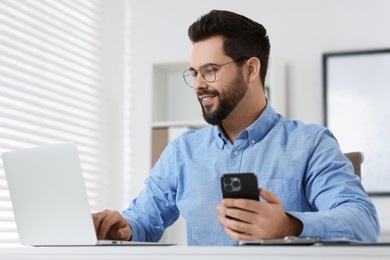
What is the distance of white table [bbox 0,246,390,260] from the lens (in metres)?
1.04

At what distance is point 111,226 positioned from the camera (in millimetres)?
1694

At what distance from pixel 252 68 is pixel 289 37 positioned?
64.8 inches

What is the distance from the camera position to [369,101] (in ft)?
11.2

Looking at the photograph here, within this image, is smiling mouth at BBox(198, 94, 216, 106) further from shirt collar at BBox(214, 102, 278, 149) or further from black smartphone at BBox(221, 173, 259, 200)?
black smartphone at BBox(221, 173, 259, 200)

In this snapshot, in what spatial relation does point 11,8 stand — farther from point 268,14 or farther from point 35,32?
point 268,14

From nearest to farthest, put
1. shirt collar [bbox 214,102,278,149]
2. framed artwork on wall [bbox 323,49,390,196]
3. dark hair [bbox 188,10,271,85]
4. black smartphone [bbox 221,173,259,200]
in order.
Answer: black smartphone [bbox 221,173,259,200], shirt collar [bbox 214,102,278,149], dark hair [bbox 188,10,271,85], framed artwork on wall [bbox 323,49,390,196]

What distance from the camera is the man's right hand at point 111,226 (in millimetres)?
1609

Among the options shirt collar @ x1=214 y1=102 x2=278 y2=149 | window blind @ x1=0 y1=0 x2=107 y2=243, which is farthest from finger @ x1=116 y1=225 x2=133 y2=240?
window blind @ x1=0 y1=0 x2=107 y2=243

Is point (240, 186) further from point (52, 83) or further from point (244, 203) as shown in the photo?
point (52, 83)

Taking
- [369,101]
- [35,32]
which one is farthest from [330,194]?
[35,32]

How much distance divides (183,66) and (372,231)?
7.68 ft

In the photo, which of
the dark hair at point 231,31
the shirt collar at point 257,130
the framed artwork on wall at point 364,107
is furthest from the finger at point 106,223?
the framed artwork on wall at point 364,107

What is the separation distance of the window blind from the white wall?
0.24 m

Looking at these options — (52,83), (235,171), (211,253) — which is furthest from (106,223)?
(52,83)
